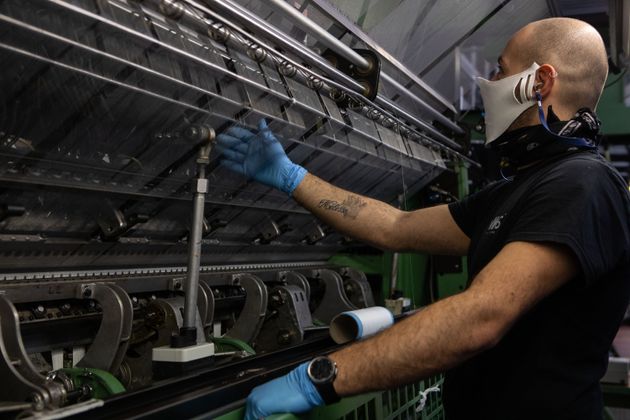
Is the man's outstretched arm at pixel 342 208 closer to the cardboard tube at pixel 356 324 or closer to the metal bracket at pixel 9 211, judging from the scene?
the cardboard tube at pixel 356 324

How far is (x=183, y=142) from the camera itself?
6.44 ft

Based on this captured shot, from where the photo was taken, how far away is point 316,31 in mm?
2014

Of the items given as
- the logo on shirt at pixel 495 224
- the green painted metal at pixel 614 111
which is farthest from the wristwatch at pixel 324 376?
the green painted metal at pixel 614 111

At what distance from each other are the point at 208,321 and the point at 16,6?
143 centimetres

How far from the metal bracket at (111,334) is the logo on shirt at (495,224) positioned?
120cm

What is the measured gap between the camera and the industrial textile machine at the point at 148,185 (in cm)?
146

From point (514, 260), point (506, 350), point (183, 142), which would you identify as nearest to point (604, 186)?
point (514, 260)

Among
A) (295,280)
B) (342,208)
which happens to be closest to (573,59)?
(342,208)

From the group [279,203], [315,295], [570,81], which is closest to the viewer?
[570,81]

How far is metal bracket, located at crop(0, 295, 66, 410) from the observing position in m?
1.40

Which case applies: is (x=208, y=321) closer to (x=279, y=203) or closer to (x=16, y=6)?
(x=279, y=203)

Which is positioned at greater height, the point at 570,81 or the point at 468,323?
the point at 570,81

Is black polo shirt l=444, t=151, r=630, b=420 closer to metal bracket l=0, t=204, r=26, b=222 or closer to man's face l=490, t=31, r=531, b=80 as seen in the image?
man's face l=490, t=31, r=531, b=80

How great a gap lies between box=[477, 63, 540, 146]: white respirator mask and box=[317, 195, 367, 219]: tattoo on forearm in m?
0.60
